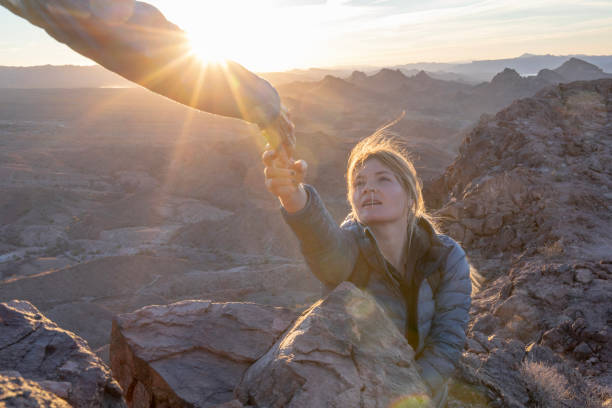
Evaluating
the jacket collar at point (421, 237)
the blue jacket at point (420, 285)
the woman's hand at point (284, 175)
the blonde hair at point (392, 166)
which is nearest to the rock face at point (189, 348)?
the blue jacket at point (420, 285)

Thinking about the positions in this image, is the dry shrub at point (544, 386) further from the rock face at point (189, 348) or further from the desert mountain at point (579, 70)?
the desert mountain at point (579, 70)

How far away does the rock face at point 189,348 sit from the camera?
210 cm

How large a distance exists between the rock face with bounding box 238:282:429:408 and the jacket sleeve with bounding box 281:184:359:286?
0.14 m

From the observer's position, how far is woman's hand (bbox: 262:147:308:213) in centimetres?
146

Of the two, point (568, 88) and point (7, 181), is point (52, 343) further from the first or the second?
point (7, 181)

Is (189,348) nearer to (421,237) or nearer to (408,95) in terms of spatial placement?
(421,237)

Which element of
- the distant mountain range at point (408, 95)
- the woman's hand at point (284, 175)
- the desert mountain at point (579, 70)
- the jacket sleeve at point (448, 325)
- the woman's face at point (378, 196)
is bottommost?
the jacket sleeve at point (448, 325)

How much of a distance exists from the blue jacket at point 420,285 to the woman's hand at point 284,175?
12.9 inches

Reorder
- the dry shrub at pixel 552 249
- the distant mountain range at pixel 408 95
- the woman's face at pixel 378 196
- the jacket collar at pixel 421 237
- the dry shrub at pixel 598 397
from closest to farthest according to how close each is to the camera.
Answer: the woman's face at pixel 378 196 < the jacket collar at pixel 421 237 < the dry shrub at pixel 598 397 < the dry shrub at pixel 552 249 < the distant mountain range at pixel 408 95

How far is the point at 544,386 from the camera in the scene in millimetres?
3133

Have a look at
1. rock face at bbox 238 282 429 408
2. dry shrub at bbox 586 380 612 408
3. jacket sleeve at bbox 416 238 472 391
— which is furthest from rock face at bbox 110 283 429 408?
dry shrub at bbox 586 380 612 408

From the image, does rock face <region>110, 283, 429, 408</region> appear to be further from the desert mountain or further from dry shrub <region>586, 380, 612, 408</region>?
the desert mountain

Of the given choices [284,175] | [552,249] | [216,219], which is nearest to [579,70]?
[216,219]

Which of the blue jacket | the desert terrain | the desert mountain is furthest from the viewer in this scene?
the desert mountain
